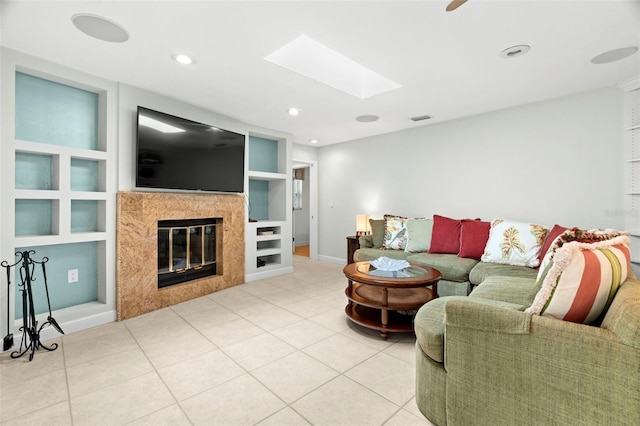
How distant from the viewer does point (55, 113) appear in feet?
8.59

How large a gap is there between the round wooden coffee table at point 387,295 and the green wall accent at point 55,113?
9.44ft

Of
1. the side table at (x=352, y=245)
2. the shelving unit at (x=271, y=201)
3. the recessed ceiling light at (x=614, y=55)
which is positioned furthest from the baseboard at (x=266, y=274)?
the recessed ceiling light at (x=614, y=55)

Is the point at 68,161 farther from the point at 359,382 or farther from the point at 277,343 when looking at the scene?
the point at 359,382

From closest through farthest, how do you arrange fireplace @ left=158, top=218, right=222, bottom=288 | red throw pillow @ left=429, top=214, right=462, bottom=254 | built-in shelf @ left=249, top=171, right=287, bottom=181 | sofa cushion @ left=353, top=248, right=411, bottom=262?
1. fireplace @ left=158, top=218, right=222, bottom=288
2. red throw pillow @ left=429, top=214, right=462, bottom=254
3. sofa cushion @ left=353, top=248, right=411, bottom=262
4. built-in shelf @ left=249, top=171, right=287, bottom=181

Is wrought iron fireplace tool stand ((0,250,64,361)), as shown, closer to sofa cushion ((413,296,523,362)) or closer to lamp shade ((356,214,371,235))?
sofa cushion ((413,296,523,362))

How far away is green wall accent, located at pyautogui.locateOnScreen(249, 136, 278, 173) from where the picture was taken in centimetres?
465

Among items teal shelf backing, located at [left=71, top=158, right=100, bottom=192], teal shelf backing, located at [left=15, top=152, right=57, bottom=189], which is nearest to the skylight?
teal shelf backing, located at [left=71, top=158, right=100, bottom=192]

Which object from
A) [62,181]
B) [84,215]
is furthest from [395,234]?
[62,181]

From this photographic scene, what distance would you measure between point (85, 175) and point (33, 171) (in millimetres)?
364

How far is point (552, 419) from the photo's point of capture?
3.71 ft

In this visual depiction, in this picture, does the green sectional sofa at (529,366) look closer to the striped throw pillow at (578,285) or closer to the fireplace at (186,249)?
the striped throw pillow at (578,285)

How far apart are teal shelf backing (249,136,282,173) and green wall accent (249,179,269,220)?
0.83 ft

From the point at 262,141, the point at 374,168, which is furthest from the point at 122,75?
the point at 374,168

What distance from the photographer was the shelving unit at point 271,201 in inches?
179
